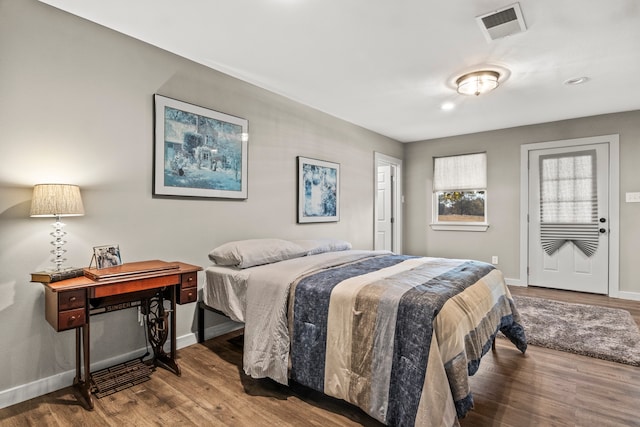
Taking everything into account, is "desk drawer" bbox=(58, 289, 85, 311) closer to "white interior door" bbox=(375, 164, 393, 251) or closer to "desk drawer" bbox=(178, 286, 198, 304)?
"desk drawer" bbox=(178, 286, 198, 304)

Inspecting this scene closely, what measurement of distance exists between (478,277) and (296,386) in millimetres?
1437

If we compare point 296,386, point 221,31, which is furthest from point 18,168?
point 296,386

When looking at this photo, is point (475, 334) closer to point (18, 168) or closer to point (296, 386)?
point (296, 386)

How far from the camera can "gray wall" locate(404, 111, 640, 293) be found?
430 centimetres

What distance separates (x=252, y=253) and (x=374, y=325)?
1286 mm

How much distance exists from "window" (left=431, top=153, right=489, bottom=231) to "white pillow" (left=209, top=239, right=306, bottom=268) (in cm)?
358

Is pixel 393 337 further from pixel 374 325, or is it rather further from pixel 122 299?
pixel 122 299

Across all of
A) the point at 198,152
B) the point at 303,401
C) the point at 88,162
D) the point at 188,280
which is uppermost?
the point at 198,152

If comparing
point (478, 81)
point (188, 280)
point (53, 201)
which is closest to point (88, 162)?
point (53, 201)

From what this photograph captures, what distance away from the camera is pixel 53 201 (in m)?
1.90

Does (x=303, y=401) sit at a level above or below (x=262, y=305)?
below

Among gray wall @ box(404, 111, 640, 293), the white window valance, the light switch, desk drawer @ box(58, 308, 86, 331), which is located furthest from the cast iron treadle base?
the light switch

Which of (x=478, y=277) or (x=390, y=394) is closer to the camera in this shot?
(x=390, y=394)

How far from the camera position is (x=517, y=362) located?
2.52 m
